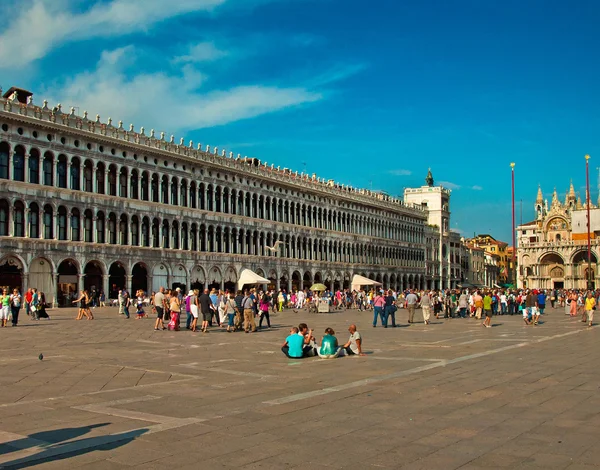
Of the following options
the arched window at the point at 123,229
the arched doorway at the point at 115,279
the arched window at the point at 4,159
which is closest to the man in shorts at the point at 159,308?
the arched window at the point at 4,159

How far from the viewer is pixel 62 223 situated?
45000 millimetres

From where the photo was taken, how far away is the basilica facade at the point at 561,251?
105m

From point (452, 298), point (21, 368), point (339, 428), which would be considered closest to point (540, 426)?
point (339, 428)

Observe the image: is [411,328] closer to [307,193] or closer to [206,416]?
[206,416]

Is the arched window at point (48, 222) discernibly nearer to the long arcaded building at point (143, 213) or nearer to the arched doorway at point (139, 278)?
the long arcaded building at point (143, 213)

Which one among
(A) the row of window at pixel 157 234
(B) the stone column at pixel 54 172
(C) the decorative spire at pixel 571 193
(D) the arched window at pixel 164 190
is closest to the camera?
(A) the row of window at pixel 157 234

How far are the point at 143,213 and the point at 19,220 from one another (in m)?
10.4

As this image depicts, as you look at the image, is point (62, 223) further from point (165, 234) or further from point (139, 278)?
point (165, 234)

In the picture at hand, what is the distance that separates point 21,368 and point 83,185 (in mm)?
34856

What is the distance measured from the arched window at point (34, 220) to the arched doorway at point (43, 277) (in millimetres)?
1656

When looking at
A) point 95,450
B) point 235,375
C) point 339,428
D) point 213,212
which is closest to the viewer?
point 95,450

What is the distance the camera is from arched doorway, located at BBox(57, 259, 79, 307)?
44866mm

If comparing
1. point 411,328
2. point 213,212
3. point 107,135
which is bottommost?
point 411,328

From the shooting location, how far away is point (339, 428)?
8.16 meters
